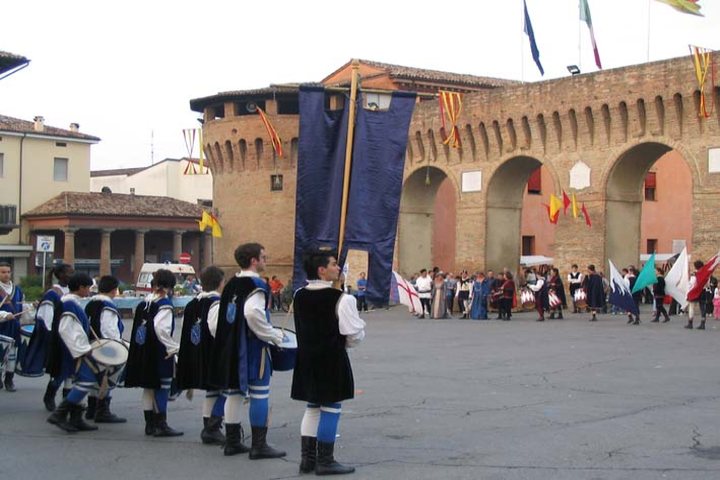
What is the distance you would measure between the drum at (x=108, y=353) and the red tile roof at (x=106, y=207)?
50.6 meters

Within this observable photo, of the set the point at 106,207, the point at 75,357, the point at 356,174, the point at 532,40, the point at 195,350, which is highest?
the point at 532,40

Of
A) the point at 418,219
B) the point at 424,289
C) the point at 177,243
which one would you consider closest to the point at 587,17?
the point at 424,289

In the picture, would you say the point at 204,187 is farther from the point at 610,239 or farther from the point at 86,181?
the point at 610,239

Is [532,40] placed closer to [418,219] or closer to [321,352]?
[418,219]

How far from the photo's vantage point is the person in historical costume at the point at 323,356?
730 centimetres

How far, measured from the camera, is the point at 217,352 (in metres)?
8.32

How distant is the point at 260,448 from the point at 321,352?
110 centimetres

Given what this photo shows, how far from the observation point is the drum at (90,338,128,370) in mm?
9539

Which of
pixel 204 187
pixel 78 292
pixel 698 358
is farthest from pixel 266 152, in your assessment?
pixel 78 292

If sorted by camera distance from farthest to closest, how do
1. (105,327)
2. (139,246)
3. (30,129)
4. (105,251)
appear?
1. (139,246)
2. (30,129)
3. (105,251)
4. (105,327)

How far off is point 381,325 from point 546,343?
29.8 ft

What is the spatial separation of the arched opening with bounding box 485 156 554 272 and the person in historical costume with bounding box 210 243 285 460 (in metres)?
30.0

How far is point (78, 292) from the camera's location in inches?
387

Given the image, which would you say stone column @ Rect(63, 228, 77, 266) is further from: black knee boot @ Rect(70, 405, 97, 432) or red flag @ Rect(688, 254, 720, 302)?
black knee boot @ Rect(70, 405, 97, 432)
